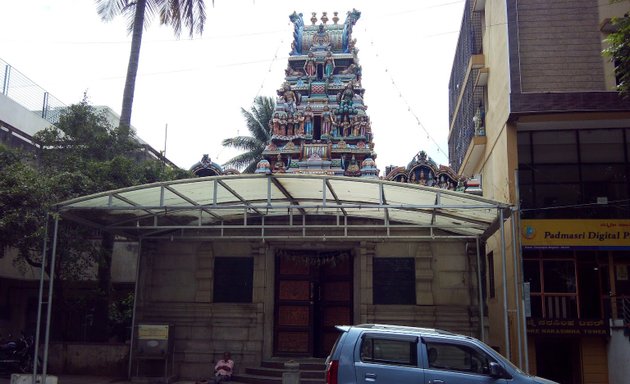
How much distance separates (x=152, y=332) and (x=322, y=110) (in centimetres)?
1360

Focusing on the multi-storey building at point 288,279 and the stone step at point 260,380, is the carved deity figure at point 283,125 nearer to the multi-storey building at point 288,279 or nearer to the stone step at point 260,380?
the multi-storey building at point 288,279

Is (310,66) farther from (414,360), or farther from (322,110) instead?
(414,360)

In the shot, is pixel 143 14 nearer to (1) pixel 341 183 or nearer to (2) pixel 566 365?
(1) pixel 341 183

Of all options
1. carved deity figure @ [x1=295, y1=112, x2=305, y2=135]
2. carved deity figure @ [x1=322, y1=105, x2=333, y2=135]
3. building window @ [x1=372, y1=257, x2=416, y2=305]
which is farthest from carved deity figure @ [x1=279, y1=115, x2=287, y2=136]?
building window @ [x1=372, y1=257, x2=416, y2=305]

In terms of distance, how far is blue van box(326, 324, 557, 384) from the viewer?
26.1 feet

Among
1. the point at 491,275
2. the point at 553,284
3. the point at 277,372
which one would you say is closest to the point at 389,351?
the point at 277,372

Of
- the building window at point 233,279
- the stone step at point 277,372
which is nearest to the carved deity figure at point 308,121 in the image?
the building window at point 233,279

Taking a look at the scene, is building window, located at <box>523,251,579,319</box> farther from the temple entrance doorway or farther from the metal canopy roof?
the temple entrance doorway

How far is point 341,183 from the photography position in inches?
477

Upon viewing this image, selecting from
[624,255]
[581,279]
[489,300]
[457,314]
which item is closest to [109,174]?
[457,314]

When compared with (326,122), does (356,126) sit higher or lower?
lower

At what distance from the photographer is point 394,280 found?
15430mm

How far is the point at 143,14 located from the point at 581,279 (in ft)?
48.7

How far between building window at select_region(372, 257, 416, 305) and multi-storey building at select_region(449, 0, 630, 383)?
7.08 ft
